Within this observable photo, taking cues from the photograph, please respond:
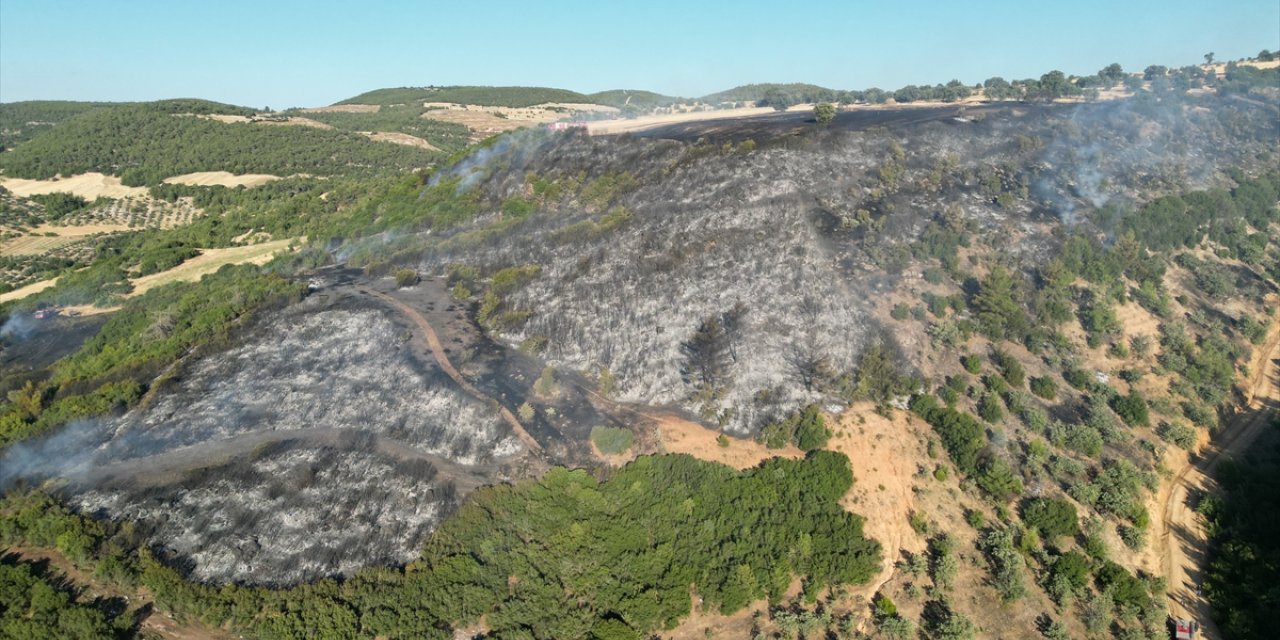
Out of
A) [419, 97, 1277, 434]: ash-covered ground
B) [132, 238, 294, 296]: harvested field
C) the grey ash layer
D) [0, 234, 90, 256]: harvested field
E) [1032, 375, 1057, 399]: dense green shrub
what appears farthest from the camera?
[0, 234, 90, 256]: harvested field

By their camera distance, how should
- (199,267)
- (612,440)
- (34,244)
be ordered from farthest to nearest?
1. (34,244)
2. (199,267)
3. (612,440)

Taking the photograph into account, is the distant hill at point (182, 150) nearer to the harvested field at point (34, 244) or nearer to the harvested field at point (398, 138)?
the harvested field at point (398, 138)

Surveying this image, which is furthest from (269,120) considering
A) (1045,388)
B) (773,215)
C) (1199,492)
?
(1199,492)

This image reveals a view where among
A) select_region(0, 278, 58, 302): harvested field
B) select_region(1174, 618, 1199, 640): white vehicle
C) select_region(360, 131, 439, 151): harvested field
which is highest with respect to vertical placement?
select_region(360, 131, 439, 151): harvested field

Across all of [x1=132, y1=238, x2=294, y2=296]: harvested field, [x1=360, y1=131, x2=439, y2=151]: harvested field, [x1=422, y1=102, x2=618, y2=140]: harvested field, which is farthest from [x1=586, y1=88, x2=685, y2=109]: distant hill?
[x1=132, y1=238, x2=294, y2=296]: harvested field

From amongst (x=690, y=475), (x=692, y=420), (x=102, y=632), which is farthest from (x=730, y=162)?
(x=102, y=632)

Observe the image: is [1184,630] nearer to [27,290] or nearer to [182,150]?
[27,290]

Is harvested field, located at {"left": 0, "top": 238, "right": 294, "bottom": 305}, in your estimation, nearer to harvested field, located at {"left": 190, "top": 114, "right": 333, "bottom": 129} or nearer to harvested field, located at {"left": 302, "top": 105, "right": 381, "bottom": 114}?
harvested field, located at {"left": 190, "top": 114, "right": 333, "bottom": 129}
